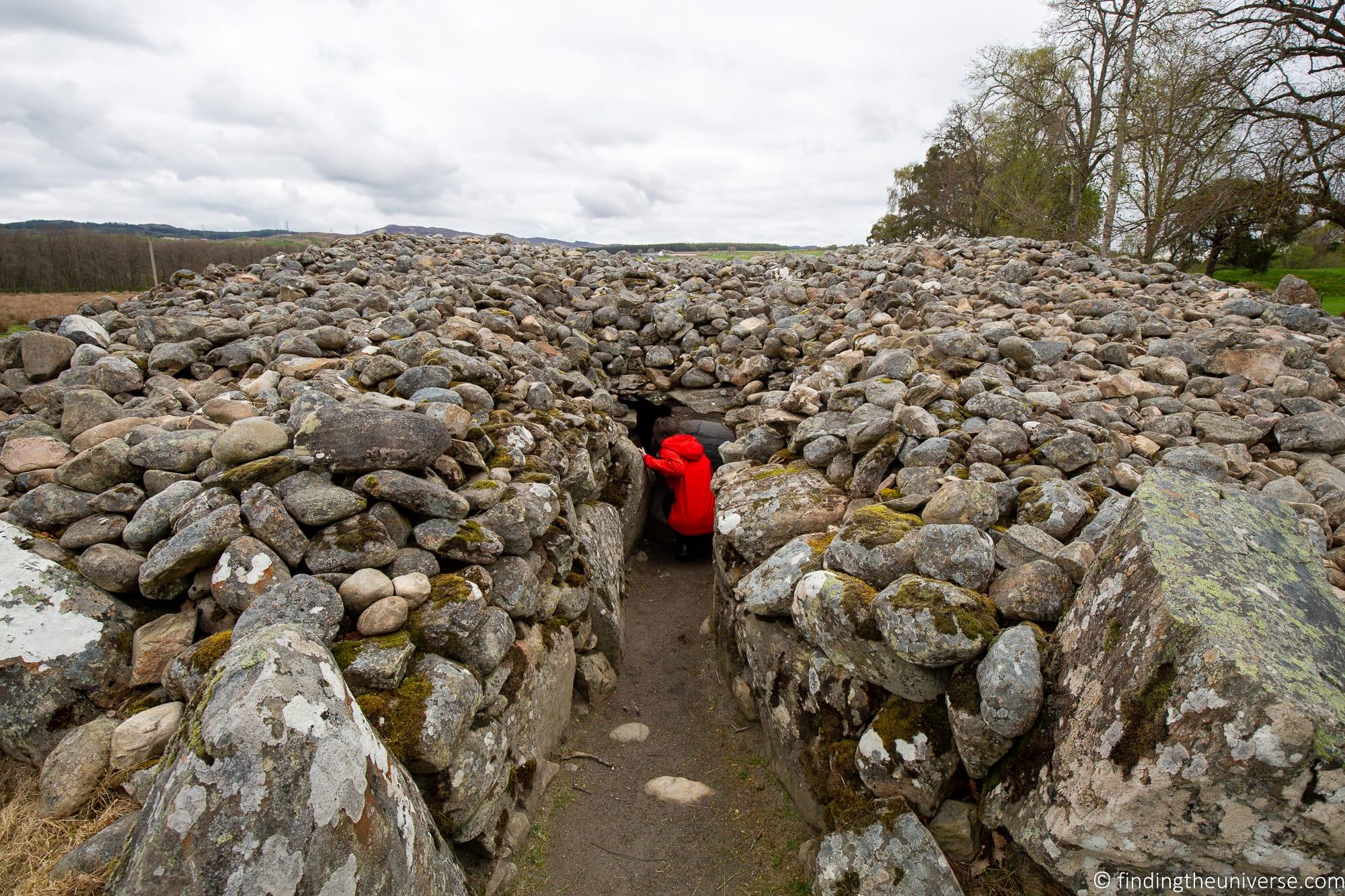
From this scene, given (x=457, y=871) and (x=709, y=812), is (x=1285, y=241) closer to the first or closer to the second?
(x=709, y=812)

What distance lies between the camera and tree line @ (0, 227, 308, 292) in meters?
20.4

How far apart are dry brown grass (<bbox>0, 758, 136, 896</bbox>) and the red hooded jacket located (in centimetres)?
749

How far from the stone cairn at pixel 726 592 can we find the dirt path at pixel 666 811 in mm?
300

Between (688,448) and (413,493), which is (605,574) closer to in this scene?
(688,448)

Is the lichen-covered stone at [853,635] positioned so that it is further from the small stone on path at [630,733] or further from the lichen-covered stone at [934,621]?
the small stone on path at [630,733]

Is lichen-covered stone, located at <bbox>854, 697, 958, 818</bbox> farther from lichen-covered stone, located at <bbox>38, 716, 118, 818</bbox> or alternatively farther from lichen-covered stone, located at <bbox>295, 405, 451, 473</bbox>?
lichen-covered stone, located at <bbox>38, 716, 118, 818</bbox>

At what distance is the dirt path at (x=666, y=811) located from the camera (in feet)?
15.5

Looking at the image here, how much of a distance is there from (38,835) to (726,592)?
542 centimetres

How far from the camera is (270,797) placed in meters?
2.51

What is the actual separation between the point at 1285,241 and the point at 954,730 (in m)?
23.5

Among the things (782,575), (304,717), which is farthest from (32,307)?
(782,575)

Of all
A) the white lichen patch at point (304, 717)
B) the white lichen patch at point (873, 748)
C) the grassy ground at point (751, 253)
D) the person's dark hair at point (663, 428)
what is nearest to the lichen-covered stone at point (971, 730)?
the white lichen patch at point (873, 748)

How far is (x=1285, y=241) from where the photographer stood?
18.4m

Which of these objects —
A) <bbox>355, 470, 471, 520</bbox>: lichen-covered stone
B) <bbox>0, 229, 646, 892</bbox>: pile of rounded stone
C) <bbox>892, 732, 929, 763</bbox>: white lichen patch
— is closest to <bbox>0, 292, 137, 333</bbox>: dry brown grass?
<bbox>0, 229, 646, 892</bbox>: pile of rounded stone
